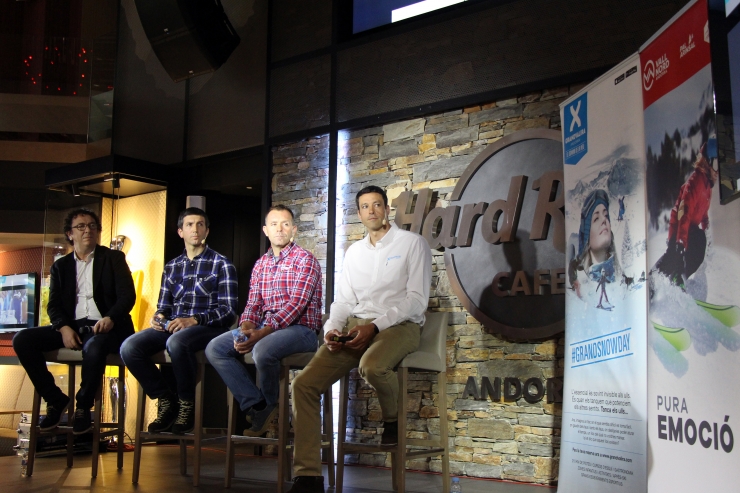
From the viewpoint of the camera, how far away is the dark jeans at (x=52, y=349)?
13.2ft

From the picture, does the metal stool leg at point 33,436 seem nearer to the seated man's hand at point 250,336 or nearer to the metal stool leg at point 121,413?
the metal stool leg at point 121,413

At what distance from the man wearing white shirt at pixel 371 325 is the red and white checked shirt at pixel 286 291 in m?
0.20

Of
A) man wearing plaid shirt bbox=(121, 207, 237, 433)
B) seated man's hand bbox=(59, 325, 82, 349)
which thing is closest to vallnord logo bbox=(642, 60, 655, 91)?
man wearing plaid shirt bbox=(121, 207, 237, 433)

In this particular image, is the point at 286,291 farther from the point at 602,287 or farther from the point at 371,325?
the point at 602,287

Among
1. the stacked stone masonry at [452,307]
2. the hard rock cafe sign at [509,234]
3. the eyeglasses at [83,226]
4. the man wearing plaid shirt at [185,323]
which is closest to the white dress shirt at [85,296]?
the eyeglasses at [83,226]

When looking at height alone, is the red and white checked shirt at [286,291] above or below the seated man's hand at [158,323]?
above

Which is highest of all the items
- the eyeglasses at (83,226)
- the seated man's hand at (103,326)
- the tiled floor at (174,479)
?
the eyeglasses at (83,226)

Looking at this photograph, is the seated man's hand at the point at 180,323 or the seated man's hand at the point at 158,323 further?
the seated man's hand at the point at 158,323

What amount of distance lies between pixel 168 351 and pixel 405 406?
Result: 4.57 feet

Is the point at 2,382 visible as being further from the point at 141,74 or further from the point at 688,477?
the point at 688,477

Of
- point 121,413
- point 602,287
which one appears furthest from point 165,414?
point 602,287

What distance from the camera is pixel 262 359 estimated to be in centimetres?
348

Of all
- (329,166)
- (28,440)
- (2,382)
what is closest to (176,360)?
(28,440)

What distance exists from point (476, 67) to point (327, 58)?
1255 millimetres
